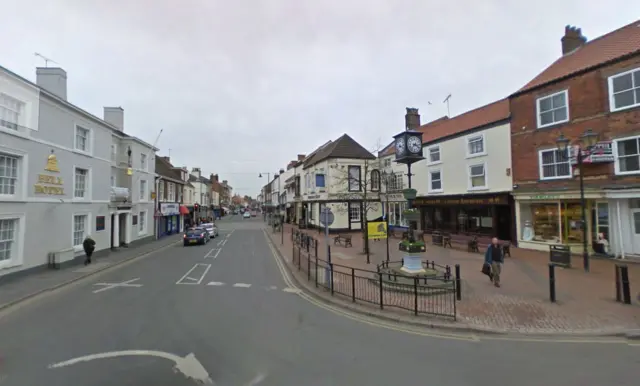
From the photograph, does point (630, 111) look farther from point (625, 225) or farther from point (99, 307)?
point (99, 307)

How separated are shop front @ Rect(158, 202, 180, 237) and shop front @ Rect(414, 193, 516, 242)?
24.7 meters

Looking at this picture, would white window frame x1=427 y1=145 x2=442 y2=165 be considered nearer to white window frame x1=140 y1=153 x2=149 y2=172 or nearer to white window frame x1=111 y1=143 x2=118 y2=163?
white window frame x1=140 y1=153 x2=149 y2=172

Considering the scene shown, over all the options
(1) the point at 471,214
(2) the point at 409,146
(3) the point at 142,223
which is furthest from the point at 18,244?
(1) the point at 471,214

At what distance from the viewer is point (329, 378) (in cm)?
493

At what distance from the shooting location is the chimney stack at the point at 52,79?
17.0 m

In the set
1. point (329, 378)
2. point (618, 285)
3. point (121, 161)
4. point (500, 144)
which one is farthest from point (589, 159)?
point (121, 161)

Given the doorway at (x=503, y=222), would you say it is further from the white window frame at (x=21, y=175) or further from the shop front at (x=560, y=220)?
the white window frame at (x=21, y=175)

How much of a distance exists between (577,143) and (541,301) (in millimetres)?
11912

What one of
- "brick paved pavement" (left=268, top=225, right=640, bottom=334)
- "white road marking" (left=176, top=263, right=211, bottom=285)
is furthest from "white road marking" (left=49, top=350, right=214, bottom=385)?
"white road marking" (left=176, top=263, right=211, bottom=285)

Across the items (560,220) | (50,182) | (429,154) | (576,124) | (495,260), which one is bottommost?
(495,260)

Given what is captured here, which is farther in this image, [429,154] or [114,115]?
[429,154]

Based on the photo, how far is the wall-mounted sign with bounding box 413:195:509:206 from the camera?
21.0m

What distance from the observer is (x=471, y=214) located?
961 inches

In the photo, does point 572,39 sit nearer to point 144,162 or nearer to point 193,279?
point 193,279
